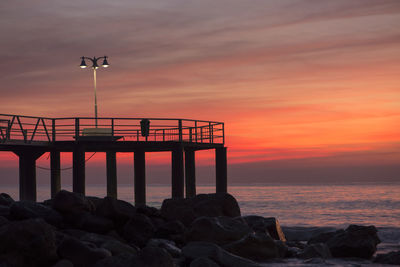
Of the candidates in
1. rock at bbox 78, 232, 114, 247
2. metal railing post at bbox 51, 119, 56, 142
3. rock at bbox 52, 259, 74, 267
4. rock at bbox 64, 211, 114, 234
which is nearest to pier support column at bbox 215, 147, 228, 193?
metal railing post at bbox 51, 119, 56, 142

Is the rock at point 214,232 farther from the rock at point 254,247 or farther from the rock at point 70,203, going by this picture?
the rock at point 70,203

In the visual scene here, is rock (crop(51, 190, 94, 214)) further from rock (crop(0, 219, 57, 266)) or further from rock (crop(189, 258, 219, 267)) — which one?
rock (crop(189, 258, 219, 267))

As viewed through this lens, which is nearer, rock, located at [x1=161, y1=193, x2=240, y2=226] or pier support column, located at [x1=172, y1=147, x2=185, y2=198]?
rock, located at [x1=161, y1=193, x2=240, y2=226]

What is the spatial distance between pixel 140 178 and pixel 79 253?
19.3 metres

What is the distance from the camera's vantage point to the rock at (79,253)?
558 inches

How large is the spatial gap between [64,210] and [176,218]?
15.3 ft

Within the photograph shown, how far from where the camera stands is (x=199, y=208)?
22.0 meters

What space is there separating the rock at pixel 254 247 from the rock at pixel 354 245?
8.83 feet

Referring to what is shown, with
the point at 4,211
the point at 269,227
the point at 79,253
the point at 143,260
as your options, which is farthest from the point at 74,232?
the point at 269,227

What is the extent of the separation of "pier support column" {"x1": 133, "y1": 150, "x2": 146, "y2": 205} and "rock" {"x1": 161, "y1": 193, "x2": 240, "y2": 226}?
424 inches

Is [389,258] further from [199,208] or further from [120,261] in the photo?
[120,261]

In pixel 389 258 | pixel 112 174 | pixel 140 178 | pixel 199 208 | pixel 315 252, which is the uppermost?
pixel 112 174

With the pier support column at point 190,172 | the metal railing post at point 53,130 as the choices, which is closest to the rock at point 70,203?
the metal railing post at point 53,130

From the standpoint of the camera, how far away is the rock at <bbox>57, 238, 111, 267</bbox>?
14.2 meters
